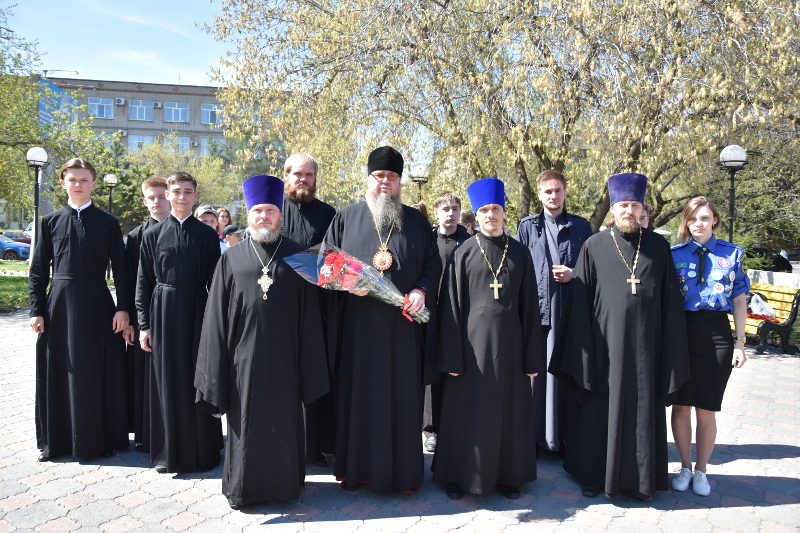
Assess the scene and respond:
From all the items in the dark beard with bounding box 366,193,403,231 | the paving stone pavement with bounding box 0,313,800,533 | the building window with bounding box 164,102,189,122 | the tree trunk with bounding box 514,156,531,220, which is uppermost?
the building window with bounding box 164,102,189,122

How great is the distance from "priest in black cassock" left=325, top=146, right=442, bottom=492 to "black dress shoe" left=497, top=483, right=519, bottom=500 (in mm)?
581

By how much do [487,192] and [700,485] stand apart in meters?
Answer: 2.55

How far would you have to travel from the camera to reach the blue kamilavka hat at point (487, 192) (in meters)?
3.81

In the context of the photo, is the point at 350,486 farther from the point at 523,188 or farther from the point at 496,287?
the point at 523,188

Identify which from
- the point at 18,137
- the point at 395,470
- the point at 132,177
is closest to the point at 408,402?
the point at 395,470

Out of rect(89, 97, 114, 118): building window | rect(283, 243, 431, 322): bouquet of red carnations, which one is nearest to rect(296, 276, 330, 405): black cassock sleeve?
rect(283, 243, 431, 322): bouquet of red carnations

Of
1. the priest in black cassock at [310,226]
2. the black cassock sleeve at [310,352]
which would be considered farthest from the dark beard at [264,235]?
the priest in black cassock at [310,226]

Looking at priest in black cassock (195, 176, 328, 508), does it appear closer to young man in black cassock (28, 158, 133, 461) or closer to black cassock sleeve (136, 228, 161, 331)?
black cassock sleeve (136, 228, 161, 331)

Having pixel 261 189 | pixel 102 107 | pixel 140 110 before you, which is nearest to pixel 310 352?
pixel 261 189

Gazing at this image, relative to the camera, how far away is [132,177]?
1344 inches

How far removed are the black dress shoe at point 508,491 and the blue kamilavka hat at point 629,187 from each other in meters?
2.13

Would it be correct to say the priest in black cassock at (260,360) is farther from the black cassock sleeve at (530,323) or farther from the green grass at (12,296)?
the green grass at (12,296)

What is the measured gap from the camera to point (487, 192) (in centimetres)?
385

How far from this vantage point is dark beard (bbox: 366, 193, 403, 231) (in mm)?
4027
